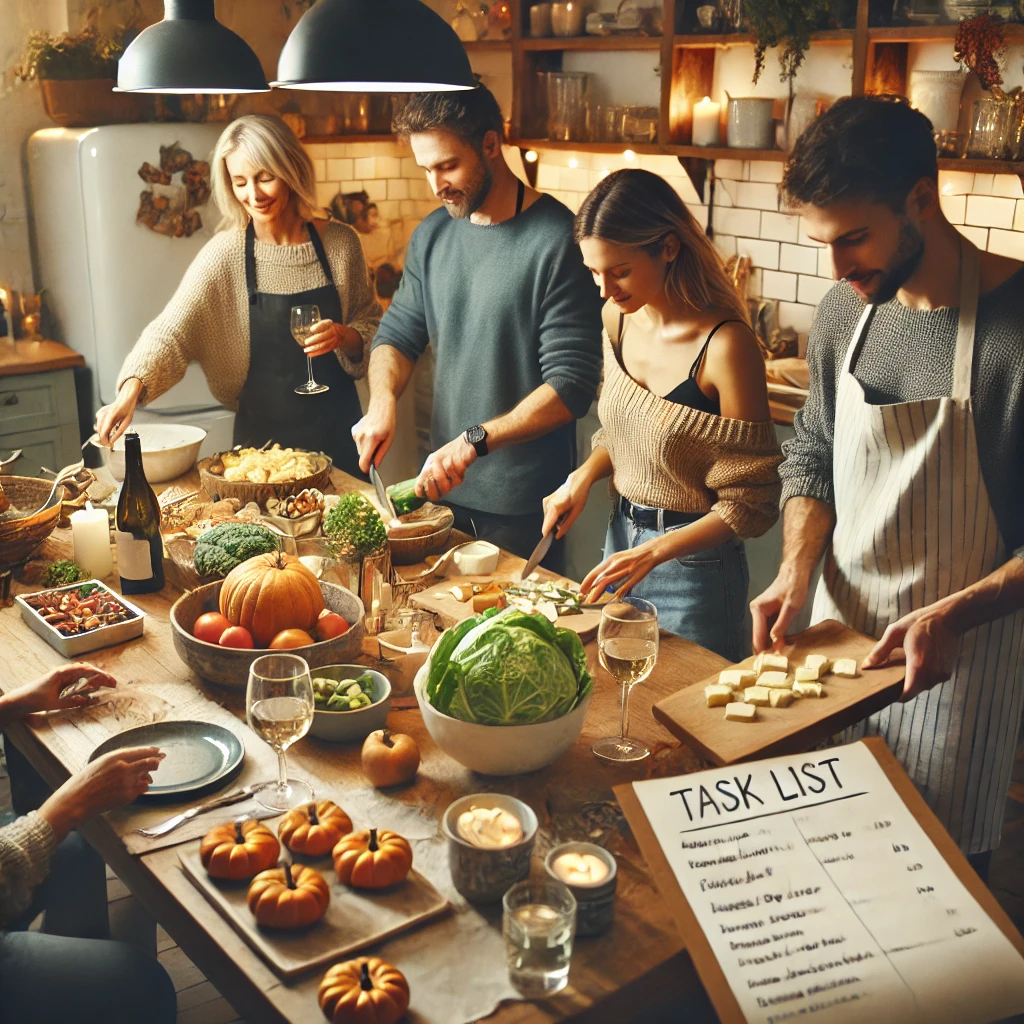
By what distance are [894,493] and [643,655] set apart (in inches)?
25.2

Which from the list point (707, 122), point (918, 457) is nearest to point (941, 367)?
point (918, 457)

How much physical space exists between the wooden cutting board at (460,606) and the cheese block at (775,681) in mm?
410

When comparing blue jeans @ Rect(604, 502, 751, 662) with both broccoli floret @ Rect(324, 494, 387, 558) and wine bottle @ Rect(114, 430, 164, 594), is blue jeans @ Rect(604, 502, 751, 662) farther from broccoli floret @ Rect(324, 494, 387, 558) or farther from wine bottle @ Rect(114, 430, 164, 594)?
wine bottle @ Rect(114, 430, 164, 594)

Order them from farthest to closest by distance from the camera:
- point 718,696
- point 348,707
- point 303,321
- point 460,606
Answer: point 303,321 < point 460,606 < point 348,707 < point 718,696

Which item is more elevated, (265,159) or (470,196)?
(265,159)

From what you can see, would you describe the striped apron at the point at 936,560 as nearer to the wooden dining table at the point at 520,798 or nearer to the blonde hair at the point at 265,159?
the wooden dining table at the point at 520,798

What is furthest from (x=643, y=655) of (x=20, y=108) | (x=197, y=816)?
(x=20, y=108)

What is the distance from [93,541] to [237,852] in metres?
1.36

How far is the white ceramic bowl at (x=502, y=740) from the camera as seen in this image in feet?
5.62

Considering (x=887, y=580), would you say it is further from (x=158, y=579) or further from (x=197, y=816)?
(x=158, y=579)

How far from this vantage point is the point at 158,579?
263 centimetres

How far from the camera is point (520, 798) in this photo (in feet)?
5.78

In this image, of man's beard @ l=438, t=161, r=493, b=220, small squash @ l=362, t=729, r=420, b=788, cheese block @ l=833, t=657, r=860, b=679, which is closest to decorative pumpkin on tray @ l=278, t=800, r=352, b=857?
small squash @ l=362, t=729, r=420, b=788

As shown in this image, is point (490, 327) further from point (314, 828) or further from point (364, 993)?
point (364, 993)
